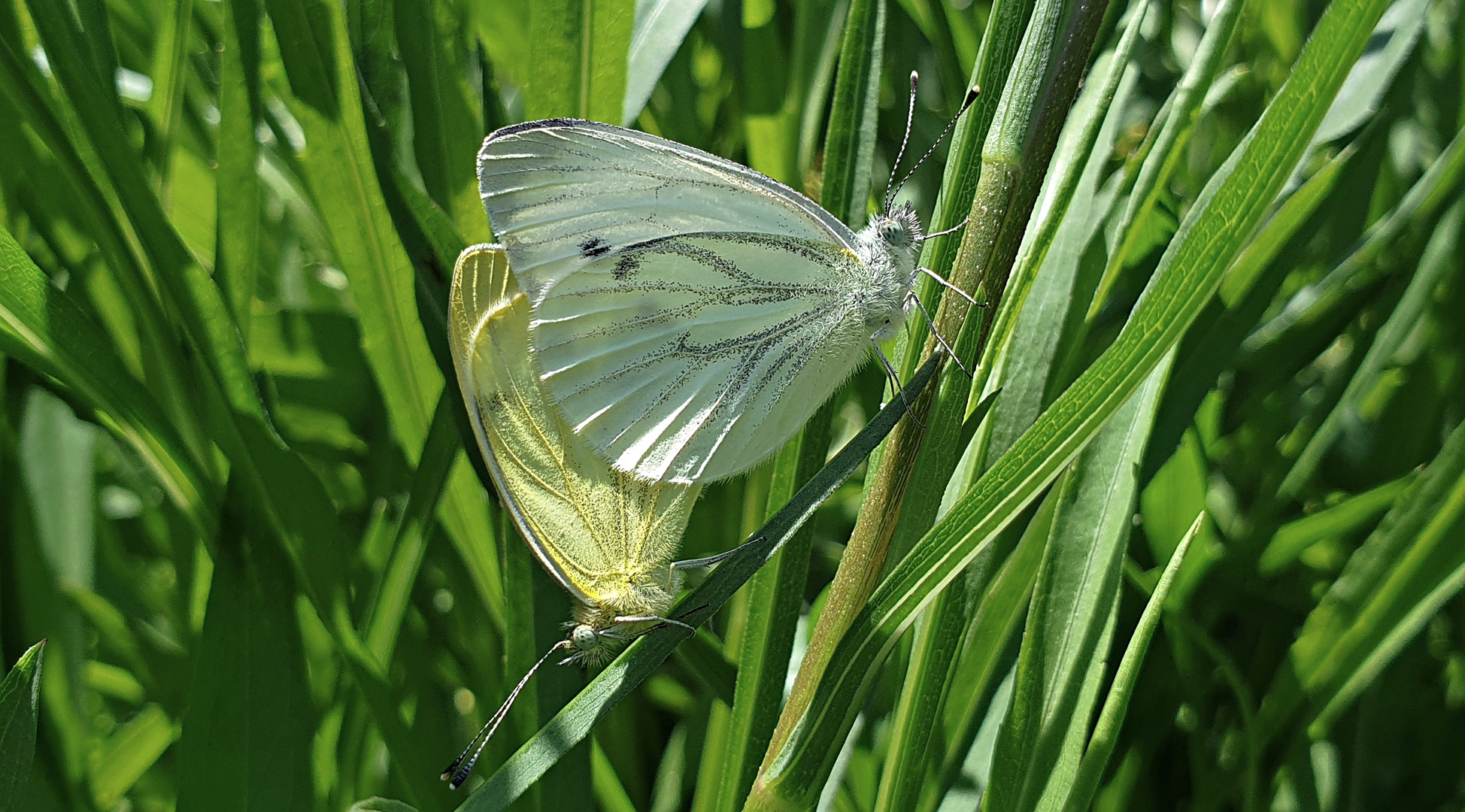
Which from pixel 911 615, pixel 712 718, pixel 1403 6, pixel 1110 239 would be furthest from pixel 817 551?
pixel 1403 6

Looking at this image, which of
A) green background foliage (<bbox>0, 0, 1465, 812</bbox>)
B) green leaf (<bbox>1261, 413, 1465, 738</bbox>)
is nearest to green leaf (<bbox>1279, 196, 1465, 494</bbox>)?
green background foliage (<bbox>0, 0, 1465, 812</bbox>)

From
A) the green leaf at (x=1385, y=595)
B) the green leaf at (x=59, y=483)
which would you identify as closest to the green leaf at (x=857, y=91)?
the green leaf at (x=1385, y=595)

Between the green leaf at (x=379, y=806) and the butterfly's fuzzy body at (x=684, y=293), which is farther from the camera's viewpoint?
the butterfly's fuzzy body at (x=684, y=293)

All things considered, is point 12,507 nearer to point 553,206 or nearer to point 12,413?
point 12,413

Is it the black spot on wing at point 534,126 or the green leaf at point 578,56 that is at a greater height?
the green leaf at point 578,56

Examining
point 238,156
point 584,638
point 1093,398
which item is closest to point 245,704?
point 584,638

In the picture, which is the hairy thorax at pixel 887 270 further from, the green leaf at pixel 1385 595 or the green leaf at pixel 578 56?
the green leaf at pixel 1385 595

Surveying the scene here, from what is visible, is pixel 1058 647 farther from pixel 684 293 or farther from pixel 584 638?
pixel 684 293
